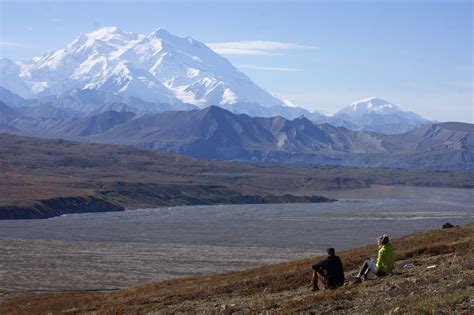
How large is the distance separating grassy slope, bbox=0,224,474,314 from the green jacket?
0.44 metres

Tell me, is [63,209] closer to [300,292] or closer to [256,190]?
[256,190]

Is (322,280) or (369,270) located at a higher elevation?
(369,270)

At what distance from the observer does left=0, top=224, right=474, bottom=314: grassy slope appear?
1983cm

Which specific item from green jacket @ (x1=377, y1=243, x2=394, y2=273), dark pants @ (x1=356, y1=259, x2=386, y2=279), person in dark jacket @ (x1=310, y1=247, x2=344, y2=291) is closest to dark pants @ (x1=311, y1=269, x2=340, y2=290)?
person in dark jacket @ (x1=310, y1=247, x2=344, y2=291)

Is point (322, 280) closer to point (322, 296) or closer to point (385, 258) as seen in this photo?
point (385, 258)

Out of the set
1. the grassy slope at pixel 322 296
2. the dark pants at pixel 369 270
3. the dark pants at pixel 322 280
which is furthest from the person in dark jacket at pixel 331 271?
the dark pants at pixel 369 270

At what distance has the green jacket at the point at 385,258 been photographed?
85.1 feet

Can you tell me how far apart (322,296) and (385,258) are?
443 centimetres

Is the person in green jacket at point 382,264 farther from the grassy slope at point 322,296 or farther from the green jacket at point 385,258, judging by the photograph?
the grassy slope at point 322,296

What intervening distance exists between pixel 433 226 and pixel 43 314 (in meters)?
78.3

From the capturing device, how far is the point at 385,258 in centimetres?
2598

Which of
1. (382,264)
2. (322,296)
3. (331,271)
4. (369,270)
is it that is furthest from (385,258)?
(322,296)

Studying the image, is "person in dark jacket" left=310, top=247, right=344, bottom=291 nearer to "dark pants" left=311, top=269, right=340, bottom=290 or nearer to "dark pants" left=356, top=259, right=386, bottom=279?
"dark pants" left=311, top=269, right=340, bottom=290

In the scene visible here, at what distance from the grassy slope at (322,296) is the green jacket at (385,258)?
1.46ft
